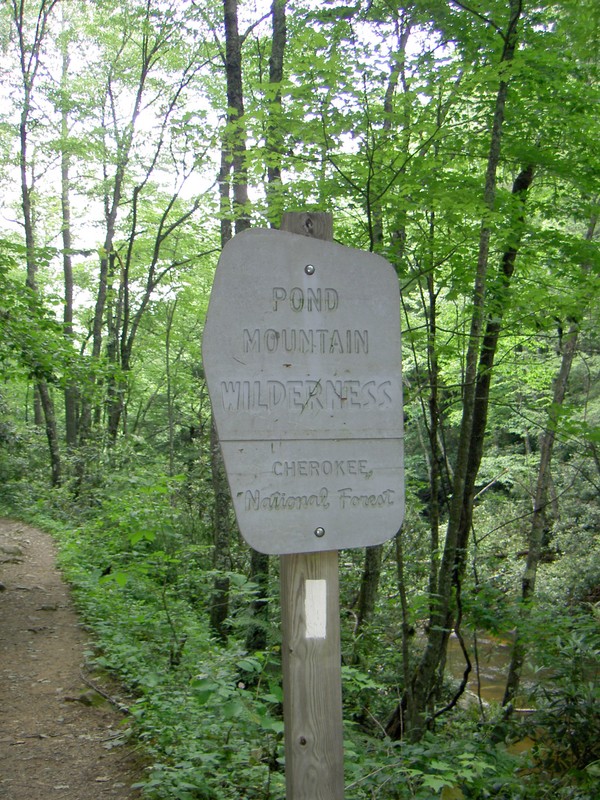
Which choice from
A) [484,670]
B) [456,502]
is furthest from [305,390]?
[484,670]

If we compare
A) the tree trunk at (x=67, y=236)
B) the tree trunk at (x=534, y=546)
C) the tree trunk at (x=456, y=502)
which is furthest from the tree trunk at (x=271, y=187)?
the tree trunk at (x=67, y=236)

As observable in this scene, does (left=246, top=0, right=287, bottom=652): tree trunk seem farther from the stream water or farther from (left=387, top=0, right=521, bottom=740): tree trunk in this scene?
the stream water

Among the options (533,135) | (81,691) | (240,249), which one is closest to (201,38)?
(533,135)

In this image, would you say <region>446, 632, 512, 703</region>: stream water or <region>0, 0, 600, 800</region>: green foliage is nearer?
<region>0, 0, 600, 800</region>: green foliage

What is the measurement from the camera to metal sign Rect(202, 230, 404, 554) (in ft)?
7.18

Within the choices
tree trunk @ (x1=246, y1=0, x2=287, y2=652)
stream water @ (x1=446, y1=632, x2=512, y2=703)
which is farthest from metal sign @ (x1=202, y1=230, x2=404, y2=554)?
stream water @ (x1=446, y1=632, x2=512, y2=703)

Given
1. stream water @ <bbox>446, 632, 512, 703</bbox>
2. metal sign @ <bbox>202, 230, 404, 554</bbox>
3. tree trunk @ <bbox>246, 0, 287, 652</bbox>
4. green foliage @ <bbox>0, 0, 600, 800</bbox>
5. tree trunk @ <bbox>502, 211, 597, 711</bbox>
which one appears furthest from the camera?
stream water @ <bbox>446, 632, 512, 703</bbox>

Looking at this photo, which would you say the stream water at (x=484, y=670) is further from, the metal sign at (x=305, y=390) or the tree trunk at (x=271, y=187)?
the metal sign at (x=305, y=390)

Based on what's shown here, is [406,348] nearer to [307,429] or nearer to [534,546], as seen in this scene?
[534,546]

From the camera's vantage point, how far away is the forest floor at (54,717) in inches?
166

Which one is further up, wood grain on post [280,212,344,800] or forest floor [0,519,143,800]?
wood grain on post [280,212,344,800]

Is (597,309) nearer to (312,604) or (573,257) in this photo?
(573,257)

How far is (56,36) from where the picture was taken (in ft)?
62.6

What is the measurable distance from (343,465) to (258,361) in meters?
0.43
